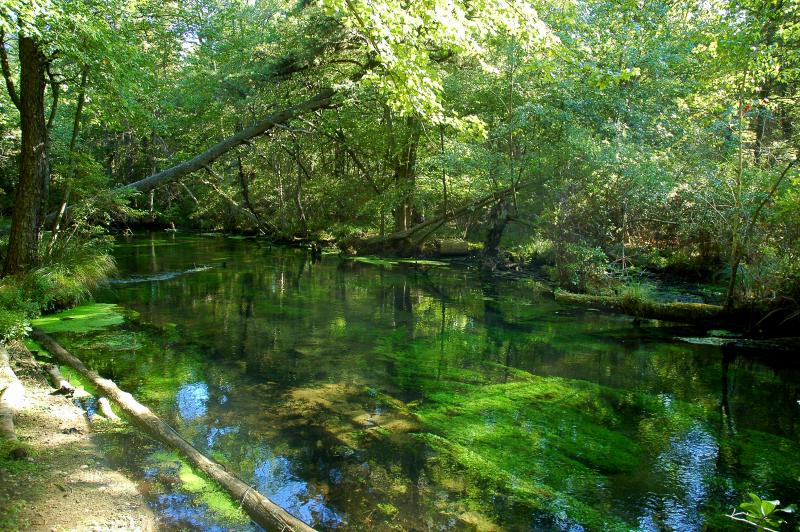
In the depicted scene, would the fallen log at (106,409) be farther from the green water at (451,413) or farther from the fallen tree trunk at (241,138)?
the fallen tree trunk at (241,138)

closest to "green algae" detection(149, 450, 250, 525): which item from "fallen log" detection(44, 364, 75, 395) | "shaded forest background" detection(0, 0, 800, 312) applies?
"fallen log" detection(44, 364, 75, 395)

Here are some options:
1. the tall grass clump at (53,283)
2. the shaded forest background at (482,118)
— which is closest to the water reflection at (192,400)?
the tall grass clump at (53,283)

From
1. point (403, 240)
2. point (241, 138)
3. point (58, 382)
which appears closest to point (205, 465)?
point (58, 382)

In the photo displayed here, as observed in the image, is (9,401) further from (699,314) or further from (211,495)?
(699,314)

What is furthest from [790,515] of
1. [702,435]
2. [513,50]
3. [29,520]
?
[513,50]

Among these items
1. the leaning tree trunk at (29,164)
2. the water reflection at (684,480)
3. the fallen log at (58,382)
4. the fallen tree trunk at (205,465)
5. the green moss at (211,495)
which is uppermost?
the leaning tree trunk at (29,164)

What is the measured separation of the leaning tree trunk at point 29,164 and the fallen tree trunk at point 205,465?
4.07 metres

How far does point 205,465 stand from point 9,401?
74.1 inches

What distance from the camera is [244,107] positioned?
18.8m

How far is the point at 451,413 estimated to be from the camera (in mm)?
6180

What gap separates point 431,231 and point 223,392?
14666mm

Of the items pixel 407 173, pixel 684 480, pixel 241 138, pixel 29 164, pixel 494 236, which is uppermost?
pixel 241 138

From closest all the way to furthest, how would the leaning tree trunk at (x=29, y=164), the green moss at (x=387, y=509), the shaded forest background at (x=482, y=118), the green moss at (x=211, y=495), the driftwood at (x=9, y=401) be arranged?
the green moss at (x=211, y=495) → the driftwood at (x=9, y=401) → the green moss at (x=387, y=509) → the shaded forest background at (x=482, y=118) → the leaning tree trunk at (x=29, y=164)

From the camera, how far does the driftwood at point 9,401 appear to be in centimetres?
399
